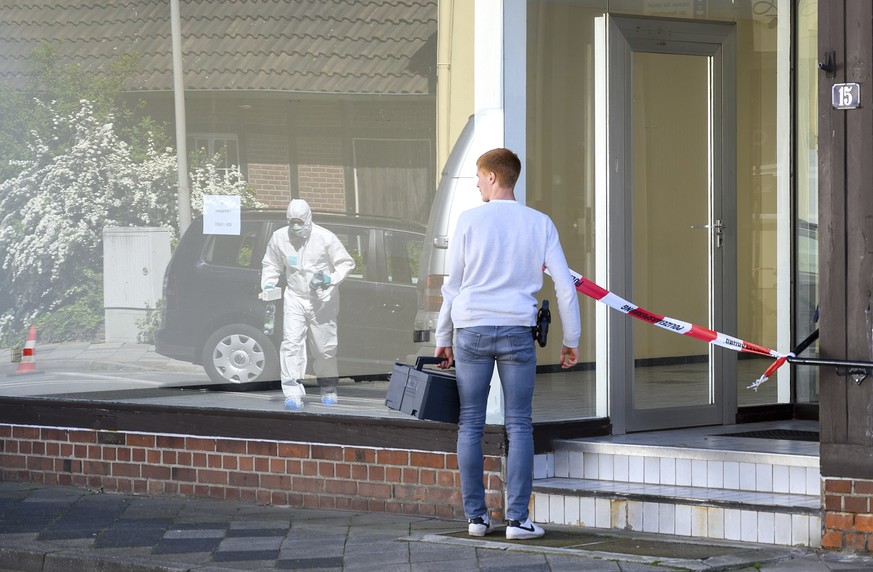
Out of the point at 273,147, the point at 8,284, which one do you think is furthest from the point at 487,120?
the point at 8,284

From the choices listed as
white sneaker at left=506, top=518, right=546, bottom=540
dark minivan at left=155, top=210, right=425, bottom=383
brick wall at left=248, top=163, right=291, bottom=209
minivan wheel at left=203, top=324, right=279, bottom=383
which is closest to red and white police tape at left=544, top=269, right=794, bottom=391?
dark minivan at left=155, top=210, right=425, bottom=383

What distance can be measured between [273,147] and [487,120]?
1.32 metres

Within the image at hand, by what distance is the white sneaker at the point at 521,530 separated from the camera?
646 centimetres

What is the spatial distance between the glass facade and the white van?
3 cm

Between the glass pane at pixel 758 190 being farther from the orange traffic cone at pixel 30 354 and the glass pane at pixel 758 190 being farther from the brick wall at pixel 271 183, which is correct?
the orange traffic cone at pixel 30 354

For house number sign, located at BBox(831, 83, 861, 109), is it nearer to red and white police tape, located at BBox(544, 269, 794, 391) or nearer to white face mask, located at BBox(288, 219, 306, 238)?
red and white police tape, located at BBox(544, 269, 794, 391)

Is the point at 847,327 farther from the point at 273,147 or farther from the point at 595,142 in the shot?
the point at 273,147

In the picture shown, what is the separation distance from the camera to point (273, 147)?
25.6 feet

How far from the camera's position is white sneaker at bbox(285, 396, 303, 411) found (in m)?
7.81

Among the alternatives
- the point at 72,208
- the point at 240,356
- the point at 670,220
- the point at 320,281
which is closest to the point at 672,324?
the point at 670,220

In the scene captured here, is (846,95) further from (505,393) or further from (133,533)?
(133,533)

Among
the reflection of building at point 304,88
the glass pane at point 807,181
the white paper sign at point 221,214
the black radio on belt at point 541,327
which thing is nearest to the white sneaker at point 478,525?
the black radio on belt at point 541,327

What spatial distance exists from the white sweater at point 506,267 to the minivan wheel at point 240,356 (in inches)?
72.1

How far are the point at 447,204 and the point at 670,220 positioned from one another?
1411 millimetres
